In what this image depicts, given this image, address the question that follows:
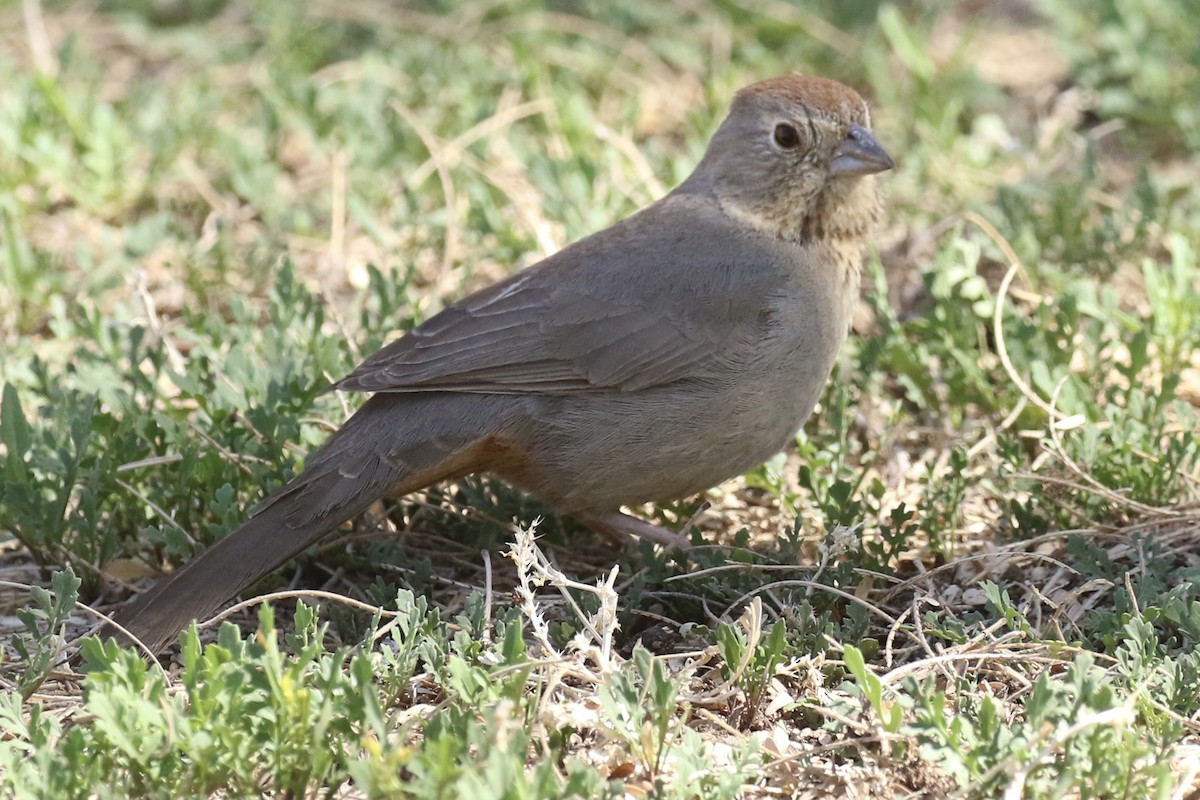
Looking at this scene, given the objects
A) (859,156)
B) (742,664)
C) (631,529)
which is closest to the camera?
(742,664)

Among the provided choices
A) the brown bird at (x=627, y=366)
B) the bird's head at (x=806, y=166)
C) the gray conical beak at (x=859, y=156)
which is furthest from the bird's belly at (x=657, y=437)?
the gray conical beak at (x=859, y=156)

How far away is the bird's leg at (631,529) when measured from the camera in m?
4.36

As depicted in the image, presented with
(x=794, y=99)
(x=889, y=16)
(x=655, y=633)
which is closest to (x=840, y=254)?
(x=794, y=99)

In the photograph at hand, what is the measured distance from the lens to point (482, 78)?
6.89 m

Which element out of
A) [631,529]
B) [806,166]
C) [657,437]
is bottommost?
[631,529]

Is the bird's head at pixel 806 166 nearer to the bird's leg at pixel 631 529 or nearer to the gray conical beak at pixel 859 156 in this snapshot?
the gray conical beak at pixel 859 156

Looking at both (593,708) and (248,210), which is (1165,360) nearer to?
(593,708)

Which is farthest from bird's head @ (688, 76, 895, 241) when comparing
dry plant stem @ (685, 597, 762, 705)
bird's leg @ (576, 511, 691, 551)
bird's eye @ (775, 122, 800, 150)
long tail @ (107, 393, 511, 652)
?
dry plant stem @ (685, 597, 762, 705)

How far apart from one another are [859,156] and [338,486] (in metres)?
1.88

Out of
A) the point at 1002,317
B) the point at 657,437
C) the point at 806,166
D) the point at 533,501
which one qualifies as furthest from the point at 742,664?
the point at 1002,317

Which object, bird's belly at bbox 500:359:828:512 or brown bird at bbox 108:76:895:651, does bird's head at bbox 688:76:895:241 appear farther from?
bird's belly at bbox 500:359:828:512

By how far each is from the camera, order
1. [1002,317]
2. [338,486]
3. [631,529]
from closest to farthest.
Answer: [338,486], [631,529], [1002,317]

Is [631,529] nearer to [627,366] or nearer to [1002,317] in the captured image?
[627,366]

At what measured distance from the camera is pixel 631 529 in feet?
14.4
